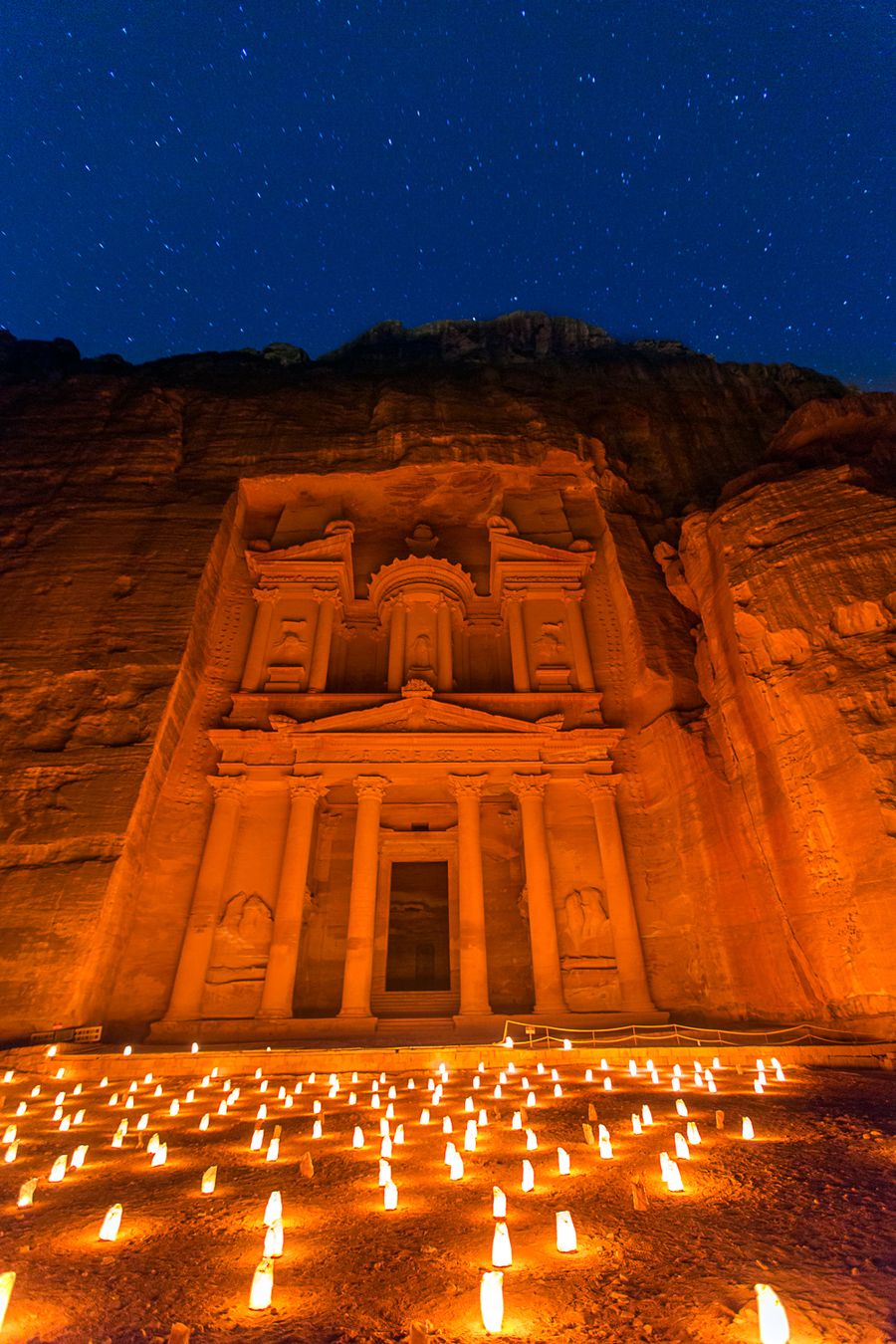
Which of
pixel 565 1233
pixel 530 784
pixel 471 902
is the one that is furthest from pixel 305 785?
pixel 565 1233

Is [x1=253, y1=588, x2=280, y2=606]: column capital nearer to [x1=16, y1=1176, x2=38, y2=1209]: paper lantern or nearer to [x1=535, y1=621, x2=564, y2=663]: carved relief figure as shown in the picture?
[x1=535, y1=621, x2=564, y2=663]: carved relief figure

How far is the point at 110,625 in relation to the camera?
774 inches

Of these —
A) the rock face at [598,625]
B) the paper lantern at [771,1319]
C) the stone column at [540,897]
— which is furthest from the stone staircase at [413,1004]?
the paper lantern at [771,1319]

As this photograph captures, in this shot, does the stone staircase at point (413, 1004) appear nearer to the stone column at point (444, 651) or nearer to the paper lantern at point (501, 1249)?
the stone column at point (444, 651)

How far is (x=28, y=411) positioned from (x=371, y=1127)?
27.3 metres

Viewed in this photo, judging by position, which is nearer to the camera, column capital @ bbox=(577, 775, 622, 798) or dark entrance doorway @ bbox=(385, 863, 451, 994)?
column capital @ bbox=(577, 775, 622, 798)

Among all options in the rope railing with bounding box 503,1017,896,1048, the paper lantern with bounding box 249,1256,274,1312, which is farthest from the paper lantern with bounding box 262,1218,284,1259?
the rope railing with bounding box 503,1017,896,1048

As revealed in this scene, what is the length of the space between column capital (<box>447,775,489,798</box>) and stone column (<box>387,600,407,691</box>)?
3.80 meters

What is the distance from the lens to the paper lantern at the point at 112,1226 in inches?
182

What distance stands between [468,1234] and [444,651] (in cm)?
1859

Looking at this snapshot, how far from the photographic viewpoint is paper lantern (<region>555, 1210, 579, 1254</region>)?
13.7ft

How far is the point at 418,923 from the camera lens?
23875mm

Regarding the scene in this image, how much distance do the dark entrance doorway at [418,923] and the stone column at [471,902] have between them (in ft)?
16.8

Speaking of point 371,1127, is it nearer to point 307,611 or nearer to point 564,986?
point 564,986
